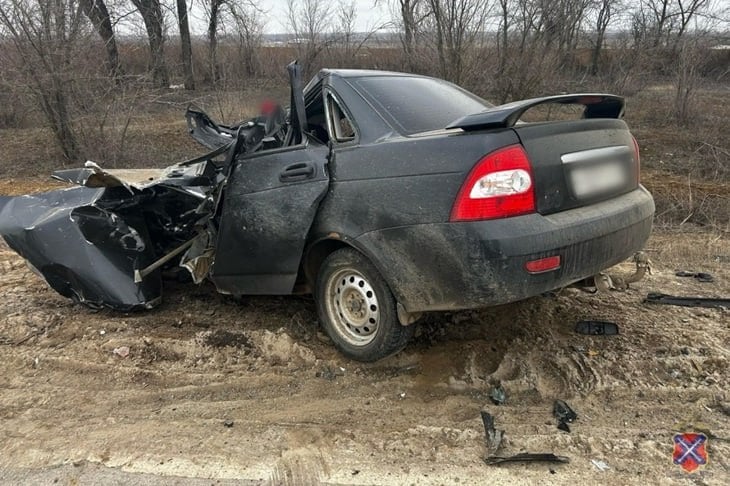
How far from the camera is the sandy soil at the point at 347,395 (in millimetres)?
2596

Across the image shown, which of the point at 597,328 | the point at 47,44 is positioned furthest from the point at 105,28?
the point at 597,328

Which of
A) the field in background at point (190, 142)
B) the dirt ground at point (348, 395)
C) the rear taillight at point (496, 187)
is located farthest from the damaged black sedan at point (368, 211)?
the field in background at point (190, 142)

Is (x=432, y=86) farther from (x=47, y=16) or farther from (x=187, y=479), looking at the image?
(x=47, y=16)

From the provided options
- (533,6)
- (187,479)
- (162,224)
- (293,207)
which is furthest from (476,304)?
(533,6)

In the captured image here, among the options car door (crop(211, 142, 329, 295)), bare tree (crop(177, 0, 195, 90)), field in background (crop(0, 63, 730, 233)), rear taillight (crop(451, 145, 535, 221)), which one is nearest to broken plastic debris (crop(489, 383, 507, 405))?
rear taillight (crop(451, 145, 535, 221))

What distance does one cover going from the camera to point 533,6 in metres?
13.5

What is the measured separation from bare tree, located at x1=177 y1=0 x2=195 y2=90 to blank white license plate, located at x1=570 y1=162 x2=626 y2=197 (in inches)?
572

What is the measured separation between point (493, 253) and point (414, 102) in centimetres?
132

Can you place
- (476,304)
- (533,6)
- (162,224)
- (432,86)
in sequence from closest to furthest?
(476,304)
(432,86)
(162,224)
(533,6)

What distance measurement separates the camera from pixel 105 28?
13.0 metres

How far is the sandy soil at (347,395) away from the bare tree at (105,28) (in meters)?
9.20

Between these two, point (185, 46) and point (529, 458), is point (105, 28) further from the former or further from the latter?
point (529, 458)

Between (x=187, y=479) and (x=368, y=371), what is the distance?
126 centimetres

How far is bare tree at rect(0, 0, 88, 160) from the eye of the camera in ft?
34.6
